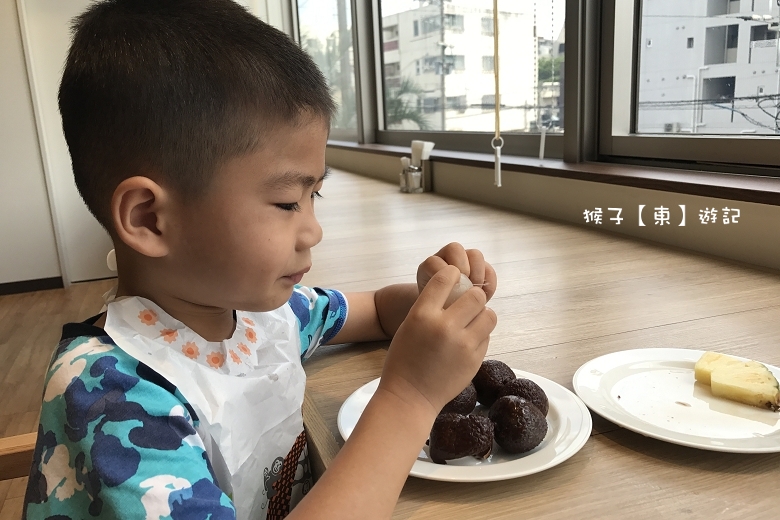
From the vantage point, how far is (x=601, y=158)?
1972mm

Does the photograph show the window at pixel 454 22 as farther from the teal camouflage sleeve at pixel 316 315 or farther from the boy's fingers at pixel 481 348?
the boy's fingers at pixel 481 348

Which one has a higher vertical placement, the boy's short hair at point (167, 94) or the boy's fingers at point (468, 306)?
the boy's short hair at point (167, 94)

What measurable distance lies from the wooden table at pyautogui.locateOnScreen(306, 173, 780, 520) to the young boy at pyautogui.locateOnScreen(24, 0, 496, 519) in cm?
9

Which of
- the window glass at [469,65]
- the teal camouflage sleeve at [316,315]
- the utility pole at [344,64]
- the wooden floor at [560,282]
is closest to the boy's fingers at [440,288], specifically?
the wooden floor at [560,282]

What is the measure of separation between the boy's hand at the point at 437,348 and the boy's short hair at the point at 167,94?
21 cm

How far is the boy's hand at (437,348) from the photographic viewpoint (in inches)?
22.3

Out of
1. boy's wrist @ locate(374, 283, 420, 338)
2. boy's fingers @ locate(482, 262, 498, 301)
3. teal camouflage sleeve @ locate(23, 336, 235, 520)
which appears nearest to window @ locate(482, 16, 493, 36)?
boy's wrist @ locate(374, 283, 420, 338)

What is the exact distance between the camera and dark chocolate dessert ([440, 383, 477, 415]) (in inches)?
25.1

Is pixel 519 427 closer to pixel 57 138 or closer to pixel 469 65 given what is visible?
pixel 469 65

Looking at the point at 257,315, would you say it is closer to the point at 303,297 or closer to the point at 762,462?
the point at 303,297

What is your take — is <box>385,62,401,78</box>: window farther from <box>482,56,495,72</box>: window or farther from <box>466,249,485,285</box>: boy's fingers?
<box>466,249,485,285</box>: boy's fingers

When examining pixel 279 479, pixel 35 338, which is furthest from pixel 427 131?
pixel 279 479

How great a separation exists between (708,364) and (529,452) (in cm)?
26

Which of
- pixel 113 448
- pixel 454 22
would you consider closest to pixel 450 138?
pixel 454 22
